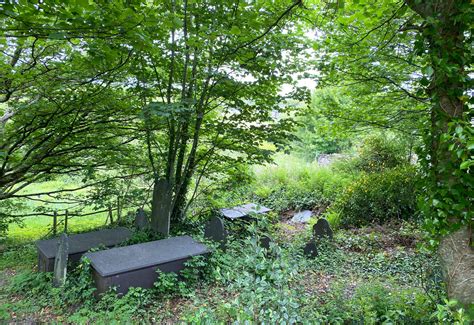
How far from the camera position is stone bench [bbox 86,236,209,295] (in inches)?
152

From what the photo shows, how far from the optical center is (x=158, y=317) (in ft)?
11.9

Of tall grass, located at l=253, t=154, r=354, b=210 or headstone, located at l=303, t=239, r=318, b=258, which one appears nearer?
headstone, located at l=303, t=239, r=318, b=258

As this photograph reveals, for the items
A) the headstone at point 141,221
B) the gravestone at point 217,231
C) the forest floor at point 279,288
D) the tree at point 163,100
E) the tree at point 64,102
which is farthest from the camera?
the headstone at point 141,221

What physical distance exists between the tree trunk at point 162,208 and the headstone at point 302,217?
5.18 metres

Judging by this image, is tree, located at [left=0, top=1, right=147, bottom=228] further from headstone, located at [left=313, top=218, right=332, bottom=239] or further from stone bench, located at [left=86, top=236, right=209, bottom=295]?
headstone, located at [left=313, top=218, right=332, bottom=239]

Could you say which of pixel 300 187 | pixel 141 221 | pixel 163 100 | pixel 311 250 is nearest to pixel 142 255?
pixel 141 221

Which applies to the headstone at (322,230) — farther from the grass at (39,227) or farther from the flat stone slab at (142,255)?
the grass at (39,227)

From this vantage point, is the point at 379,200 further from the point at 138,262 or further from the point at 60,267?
the point at 60,267

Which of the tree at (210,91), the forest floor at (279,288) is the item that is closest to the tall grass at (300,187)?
the forest floor at (279,288)

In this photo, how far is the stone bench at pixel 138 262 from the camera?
3871mm

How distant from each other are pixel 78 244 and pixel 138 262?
1.53 meters

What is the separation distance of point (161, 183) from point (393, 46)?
472 centimetres

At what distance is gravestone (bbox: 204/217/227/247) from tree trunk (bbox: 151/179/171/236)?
0.77m

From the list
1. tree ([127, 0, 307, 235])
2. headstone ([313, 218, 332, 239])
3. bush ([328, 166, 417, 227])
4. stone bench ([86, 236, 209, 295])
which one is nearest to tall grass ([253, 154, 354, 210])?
bush ([328, 166, 417, 227])
